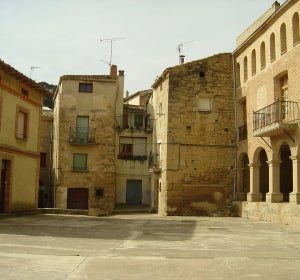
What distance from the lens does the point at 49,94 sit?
23438 mm

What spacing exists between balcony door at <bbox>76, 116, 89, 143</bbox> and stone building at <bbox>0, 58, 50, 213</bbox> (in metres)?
9.87

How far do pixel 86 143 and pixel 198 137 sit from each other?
37.2ft

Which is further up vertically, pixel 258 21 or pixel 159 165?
pixel 258 21

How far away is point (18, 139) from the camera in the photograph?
2002 cm

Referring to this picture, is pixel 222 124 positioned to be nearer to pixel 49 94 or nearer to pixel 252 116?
pixel 252 116

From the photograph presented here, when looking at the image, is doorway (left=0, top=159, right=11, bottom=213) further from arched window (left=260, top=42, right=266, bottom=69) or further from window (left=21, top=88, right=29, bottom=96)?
arched window (left=260, top=42, right=266, bottom=69)

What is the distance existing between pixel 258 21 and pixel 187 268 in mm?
17793

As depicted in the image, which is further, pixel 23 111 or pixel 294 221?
pixel 23 111

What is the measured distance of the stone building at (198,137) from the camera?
76.1 ft

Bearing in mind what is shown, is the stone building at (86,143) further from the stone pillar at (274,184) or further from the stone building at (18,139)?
the stone pillar at (274,184)

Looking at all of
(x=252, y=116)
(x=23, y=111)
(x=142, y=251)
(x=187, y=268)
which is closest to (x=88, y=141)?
(x=23, y=111)

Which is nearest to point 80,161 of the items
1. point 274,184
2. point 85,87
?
point 85,87

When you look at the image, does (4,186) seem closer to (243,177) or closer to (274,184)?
(274,184)

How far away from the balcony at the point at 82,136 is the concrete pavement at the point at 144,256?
19857 millimetres
